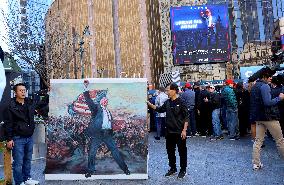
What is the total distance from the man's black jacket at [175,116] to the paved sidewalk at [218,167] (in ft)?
2.91

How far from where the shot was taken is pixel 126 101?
287 inches

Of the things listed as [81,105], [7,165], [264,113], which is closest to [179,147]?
[264,113]

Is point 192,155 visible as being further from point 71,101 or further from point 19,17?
point 19,17

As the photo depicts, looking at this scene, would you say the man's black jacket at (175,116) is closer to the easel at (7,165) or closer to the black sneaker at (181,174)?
the black sneaker at (181,174)

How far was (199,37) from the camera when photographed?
3142 centimetres

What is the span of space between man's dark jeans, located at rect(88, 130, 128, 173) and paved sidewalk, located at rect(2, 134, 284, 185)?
292 mm

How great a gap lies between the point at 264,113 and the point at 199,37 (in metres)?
24.9

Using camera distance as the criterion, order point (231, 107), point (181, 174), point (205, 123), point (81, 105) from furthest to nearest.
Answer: point (205, 123) < point (231, 107) < point (81, 105) < point (181, 174)

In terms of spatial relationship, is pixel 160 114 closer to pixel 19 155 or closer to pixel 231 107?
pixel 231 107

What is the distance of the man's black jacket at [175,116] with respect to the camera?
738 cm

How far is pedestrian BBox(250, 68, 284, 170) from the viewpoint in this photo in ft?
23.1

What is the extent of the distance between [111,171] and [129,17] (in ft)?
217

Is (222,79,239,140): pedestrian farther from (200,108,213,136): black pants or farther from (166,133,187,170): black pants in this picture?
(166,133,187,170): black pants

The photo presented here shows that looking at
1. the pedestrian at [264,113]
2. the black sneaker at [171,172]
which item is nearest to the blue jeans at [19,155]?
the black sneaker at [171,172]
